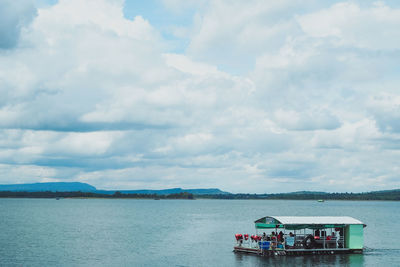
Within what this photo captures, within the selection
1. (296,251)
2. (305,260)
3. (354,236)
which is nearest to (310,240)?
(296,251)

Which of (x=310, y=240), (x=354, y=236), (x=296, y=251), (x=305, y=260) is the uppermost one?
(x=354, y=236)

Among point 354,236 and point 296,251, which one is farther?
point 354,236

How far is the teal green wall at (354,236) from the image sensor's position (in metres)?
48.8

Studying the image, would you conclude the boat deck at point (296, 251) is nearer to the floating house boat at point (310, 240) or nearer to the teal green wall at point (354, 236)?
the floating house boat at point (310, 240)

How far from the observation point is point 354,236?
1932 inches

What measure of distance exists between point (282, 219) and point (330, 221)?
4.75 meters

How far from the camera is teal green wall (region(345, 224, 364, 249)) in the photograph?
48.8 metres

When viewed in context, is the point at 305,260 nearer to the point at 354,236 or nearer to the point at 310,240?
the point at 310,240

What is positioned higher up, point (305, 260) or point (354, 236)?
point (354, 236)

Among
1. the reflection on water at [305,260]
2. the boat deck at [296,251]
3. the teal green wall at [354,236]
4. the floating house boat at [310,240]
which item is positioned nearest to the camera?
the reflection on water at [305,260]

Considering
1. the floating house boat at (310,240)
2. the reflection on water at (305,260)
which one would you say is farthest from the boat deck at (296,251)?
the reflection on water at (305,260)

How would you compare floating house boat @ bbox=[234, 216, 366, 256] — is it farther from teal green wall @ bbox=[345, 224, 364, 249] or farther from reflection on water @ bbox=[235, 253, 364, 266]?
reflection on water @ bbox=[235, 253, 364, 266]

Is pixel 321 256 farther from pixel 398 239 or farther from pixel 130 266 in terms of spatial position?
pixel 398 239

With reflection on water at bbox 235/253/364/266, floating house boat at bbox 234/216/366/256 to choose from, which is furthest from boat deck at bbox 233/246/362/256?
reflection on water at bbox 235/253/364/266
